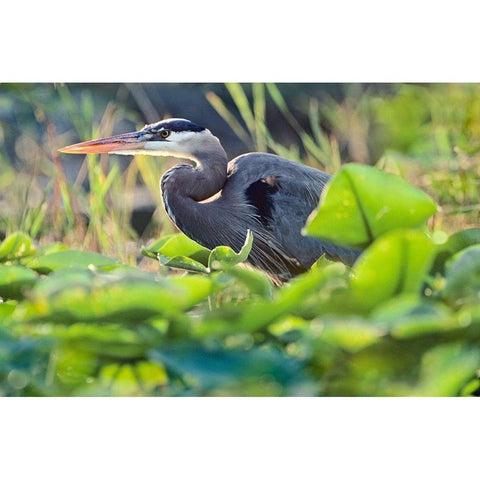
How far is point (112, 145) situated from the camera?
7.78 feet

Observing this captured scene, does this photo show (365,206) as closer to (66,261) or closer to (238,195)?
(66,261)

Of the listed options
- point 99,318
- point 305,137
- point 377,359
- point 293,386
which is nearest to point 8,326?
point 99,318

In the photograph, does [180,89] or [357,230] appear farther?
[180,89]

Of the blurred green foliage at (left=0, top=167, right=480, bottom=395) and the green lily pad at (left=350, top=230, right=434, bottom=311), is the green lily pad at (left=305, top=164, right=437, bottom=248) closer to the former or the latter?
the blurred green foliage at (left=0, top=167, right=480, bottom=395)

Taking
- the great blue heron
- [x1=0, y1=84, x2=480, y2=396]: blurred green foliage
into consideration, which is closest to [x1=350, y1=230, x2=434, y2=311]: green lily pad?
[x1=0, y1=84, x2=480, y2=396]: blurred green foliage

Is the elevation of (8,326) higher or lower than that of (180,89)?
lower

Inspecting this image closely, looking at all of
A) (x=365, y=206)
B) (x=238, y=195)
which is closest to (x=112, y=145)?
(x=238, y=195)

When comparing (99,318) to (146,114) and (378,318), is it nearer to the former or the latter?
(378,318)

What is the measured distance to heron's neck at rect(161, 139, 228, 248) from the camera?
254cm

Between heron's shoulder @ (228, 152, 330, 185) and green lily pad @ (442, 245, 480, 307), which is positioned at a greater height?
green lily pad @ (442, 245, 480, 307)

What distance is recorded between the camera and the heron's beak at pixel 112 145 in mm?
2266

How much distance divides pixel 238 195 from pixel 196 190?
124 mm

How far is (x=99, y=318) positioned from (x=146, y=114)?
1.92 meters

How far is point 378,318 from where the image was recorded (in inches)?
50.4
